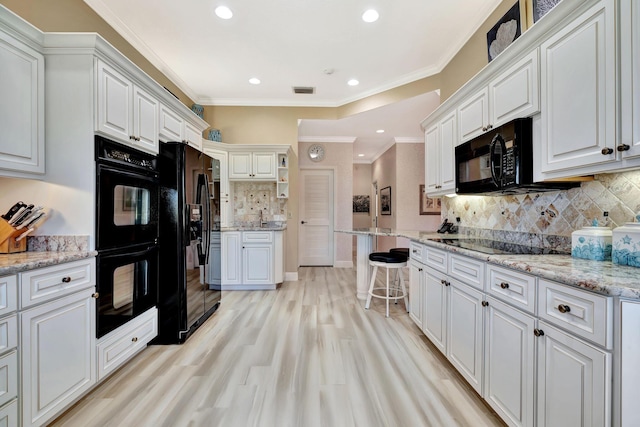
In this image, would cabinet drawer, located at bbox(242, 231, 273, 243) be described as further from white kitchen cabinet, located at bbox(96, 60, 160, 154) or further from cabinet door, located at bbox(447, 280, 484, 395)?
cabinet door, located at bbox(447, 280, 484, 395)

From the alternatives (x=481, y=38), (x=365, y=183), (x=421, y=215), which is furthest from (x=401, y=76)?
(x=365, y=183)

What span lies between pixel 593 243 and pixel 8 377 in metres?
2.83

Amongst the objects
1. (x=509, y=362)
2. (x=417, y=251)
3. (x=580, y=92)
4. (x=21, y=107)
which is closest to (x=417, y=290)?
(x=417, y=251)

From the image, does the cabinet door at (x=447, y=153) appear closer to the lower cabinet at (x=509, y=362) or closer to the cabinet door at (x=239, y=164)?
the lower cabinet at (x=509, y=362)

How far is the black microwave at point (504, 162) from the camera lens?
5.41 ft

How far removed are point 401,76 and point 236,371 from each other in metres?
3.83

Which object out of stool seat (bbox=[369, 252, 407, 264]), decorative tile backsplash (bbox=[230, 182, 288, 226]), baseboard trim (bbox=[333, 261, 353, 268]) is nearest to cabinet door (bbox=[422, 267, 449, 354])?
stool seat (bbox=[369, 252, 407, 264])

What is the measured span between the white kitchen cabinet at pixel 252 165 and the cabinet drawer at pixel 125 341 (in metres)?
2.42

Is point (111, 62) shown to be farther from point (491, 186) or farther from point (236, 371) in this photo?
point (491, 186)

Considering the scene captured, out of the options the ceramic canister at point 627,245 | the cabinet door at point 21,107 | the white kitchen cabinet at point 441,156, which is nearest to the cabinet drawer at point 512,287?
the ceramic canister at point 627,245

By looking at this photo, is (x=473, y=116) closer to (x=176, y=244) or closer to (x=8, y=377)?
(x=176, y=244)

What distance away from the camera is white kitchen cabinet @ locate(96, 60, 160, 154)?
179 centimetres

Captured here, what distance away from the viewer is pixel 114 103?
74.3 inches

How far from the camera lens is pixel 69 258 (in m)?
1.51
